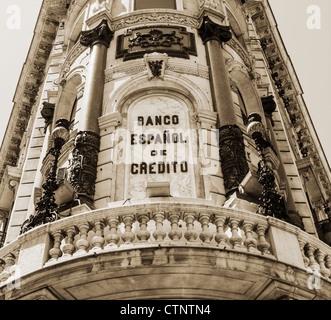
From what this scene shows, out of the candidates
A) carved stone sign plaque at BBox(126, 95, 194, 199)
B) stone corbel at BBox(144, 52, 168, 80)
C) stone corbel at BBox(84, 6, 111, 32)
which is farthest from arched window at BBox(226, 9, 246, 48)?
carved stone sign plaque at BBox(126, 95, 194, 199)

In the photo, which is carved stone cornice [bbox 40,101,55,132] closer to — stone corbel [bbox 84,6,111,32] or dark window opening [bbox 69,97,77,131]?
dark window opening [bbox 69,97,77,131]

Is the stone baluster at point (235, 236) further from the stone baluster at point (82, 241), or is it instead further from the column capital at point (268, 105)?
the column capital at point (268, 105)

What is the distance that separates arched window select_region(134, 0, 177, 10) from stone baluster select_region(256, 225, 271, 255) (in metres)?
10.6

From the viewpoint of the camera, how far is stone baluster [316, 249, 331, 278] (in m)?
9.72

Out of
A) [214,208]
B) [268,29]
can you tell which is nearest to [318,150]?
[268,29]

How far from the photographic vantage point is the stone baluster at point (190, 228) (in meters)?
9.20

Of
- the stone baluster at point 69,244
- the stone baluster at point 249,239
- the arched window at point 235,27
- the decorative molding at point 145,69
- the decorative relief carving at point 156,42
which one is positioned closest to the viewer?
the stone baluster at point 69,244

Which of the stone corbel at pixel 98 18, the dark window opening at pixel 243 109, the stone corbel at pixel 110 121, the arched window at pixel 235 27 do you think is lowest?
the stone corbel at pixel 110 121

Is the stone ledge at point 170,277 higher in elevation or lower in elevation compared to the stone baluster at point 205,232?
lower

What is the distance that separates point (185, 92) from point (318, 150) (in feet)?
32.1

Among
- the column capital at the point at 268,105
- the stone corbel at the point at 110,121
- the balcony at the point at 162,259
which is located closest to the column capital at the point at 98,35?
the stone corbel at the point at 110,121

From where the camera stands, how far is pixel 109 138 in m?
14.0

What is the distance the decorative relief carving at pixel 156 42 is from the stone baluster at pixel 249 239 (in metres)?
7.52
